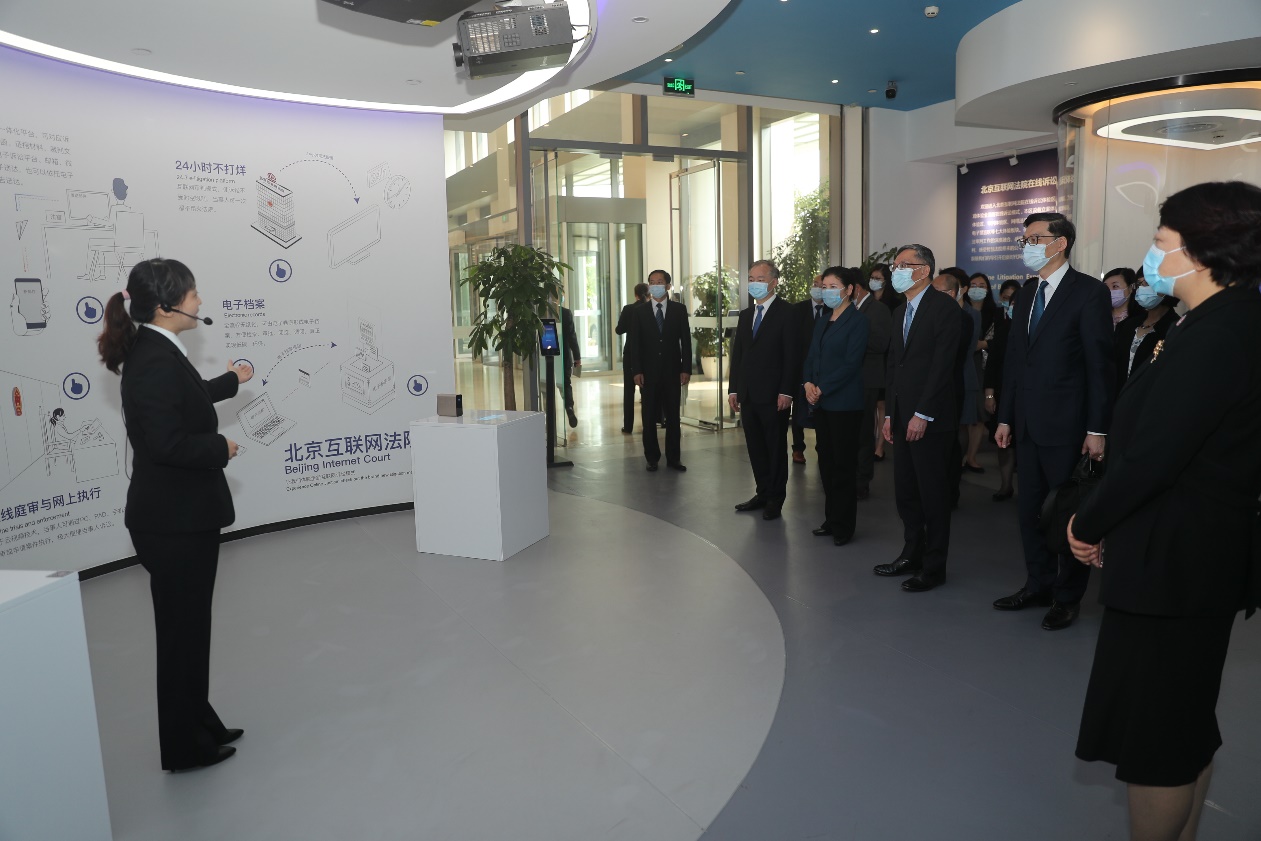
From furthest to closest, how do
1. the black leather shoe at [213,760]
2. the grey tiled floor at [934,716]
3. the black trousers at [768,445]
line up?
the black trousers at [768,445] → the black leather shoe at [213,760] → the grey tiled floor at [934,716]

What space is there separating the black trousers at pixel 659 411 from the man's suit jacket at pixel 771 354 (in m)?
1.75

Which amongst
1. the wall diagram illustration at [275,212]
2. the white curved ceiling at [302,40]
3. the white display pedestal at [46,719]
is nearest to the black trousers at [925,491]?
the white curved ceiling at [302,40]

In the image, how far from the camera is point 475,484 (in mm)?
5281

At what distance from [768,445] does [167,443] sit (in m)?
4.37

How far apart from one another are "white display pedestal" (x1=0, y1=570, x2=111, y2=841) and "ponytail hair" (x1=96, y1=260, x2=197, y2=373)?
0.81 meters

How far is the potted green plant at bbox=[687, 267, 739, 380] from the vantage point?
10.3m

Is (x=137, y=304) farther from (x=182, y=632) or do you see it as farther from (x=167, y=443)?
(x=182, y=632)

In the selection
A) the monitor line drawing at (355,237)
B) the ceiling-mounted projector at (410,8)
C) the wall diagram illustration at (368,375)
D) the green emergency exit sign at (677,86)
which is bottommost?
the wall diagram illustration at (368,375)

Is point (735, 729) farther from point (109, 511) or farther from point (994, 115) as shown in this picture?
point (994, 115)

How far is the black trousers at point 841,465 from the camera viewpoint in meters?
5.43

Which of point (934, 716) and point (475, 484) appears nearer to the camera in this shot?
point (934, 716)

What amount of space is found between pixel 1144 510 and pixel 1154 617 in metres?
0.23

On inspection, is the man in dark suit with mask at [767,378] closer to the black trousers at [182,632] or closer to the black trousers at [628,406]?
the black trousers at [628,406]

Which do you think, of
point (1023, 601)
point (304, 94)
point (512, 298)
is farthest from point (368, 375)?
point (1023, 601)
